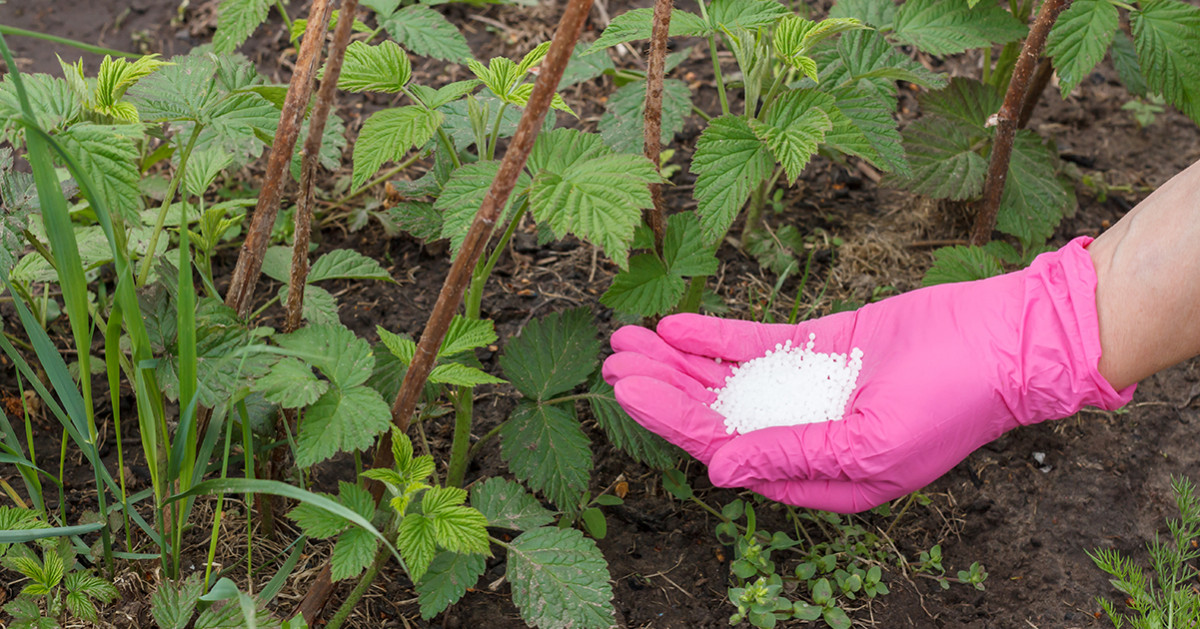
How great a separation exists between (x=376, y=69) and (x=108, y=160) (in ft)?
1.37

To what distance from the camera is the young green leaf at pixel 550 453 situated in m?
1.57

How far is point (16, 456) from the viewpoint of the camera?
132 cm

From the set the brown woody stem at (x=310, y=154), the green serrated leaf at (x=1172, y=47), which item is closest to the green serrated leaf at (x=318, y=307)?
the brown woody stem at (x=310, y=154)

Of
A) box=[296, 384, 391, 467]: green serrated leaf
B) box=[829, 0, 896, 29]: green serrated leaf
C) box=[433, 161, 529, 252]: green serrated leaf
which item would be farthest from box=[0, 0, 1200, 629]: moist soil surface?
box=[433, 161, 529, 252]: green serrated leaf

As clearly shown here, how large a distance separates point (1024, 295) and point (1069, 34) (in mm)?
587

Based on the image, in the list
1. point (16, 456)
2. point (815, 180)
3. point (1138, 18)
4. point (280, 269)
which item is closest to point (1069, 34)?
point (1138, 18)

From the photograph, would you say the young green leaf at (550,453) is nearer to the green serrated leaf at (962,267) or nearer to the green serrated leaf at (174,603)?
the green serrated leaf at (174,603)

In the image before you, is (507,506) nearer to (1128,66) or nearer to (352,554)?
→ (352,554)

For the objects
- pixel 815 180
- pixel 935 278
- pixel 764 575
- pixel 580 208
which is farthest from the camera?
pixel 815 180

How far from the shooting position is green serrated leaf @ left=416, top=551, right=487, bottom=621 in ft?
4.56

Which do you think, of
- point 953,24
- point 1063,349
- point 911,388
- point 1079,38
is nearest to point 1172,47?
point 1079,38

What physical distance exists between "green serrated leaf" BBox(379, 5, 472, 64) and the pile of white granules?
93 cm

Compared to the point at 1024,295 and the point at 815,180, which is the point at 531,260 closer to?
the point at 815,180

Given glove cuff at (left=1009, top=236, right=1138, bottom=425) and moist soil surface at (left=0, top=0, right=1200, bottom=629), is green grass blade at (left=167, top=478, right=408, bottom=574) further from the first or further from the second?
glove cuff at (left=1009, top=236, right=1138, bottom=425)
